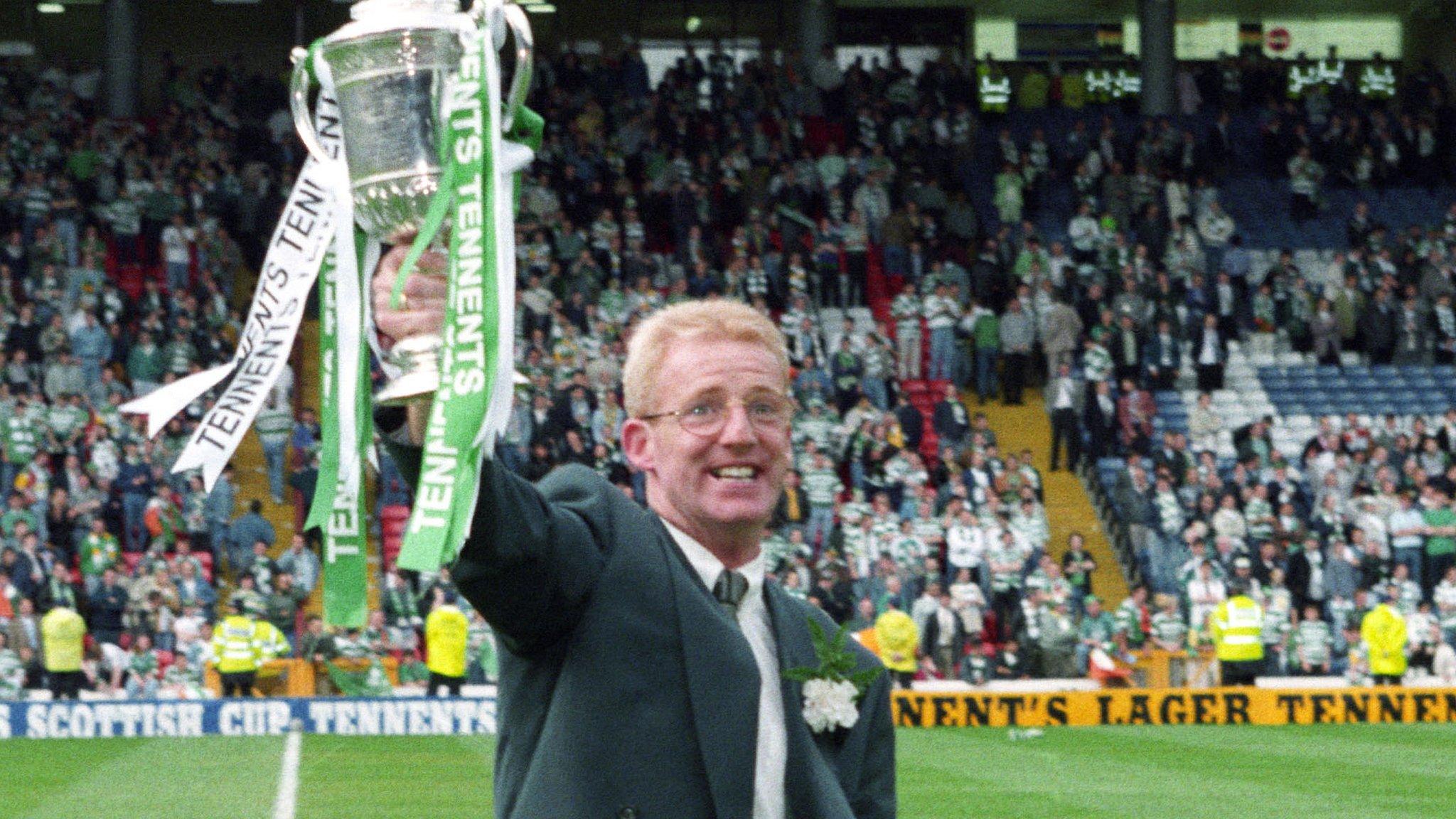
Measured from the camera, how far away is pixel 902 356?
32.9 m

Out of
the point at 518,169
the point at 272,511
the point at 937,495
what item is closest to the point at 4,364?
the point at 272,511

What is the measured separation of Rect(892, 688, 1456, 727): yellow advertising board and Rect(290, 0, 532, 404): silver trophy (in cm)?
2094

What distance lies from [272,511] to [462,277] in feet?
86.6

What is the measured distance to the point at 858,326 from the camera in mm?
33469

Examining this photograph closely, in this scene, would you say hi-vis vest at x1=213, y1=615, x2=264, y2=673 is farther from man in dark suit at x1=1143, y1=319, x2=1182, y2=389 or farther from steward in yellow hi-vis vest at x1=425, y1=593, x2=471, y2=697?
man in dark suit at x1=1143, y1=319, x2=1182, y2=389

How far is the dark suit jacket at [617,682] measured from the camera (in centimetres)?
350

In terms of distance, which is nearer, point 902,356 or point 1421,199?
point 902,356

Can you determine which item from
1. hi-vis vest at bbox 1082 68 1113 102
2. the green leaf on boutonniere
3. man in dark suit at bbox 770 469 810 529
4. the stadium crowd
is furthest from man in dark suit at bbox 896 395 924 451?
the green leaf on boutonniere

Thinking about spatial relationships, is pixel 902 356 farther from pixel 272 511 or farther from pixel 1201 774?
pixel 1201 774

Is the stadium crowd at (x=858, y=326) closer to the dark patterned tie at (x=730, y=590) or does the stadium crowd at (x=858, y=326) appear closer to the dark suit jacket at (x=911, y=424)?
the dark suit jacket at (x=911, y=424)

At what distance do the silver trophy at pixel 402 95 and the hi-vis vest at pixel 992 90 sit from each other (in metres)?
37.2

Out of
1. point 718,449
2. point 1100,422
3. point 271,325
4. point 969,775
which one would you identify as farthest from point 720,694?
point 1100,422

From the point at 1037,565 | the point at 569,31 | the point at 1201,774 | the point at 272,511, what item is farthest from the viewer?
the point at 569,31

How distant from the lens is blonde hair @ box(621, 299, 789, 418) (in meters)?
3.74
